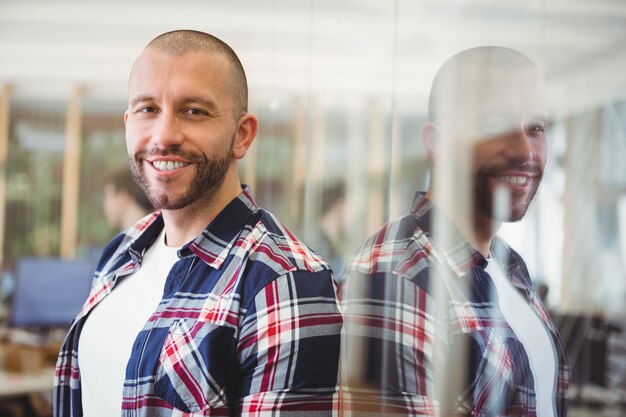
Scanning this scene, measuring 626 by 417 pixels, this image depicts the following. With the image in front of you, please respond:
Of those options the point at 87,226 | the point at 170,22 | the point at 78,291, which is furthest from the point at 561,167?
the point at 87,226

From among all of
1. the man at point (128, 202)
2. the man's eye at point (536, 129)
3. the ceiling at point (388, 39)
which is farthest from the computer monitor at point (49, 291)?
the man's eye at point (536, 129)

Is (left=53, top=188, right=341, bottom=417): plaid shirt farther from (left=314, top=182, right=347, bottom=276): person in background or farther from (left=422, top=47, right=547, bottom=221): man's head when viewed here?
(left=422, top=47, right=547, bottom=221): man's head

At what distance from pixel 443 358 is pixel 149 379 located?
415mm

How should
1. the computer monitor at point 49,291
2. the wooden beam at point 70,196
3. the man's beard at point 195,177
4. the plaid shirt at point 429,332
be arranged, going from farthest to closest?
the wooden beam at point 70,196
the computer monitor at point 49,291
the man's beard at point 195,177
the plaid shirt at point 429,332

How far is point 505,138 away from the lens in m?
0.61

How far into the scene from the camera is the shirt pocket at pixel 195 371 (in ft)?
2.75

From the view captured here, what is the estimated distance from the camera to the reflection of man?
594mm

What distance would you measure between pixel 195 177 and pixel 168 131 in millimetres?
73

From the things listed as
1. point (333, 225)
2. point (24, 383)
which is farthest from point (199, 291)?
point (24, 383)

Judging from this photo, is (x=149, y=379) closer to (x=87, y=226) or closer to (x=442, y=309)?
(x=442, y=309)

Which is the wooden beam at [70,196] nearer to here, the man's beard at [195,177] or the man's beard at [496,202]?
the man's beard at [195,177]

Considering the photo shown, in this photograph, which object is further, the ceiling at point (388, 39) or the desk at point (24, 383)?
the desk at point (24, 383)

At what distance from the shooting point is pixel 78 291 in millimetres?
3141

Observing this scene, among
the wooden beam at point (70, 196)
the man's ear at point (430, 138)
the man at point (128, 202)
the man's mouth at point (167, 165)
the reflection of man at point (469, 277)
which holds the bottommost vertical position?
the reflection of man at point (469, 277)
